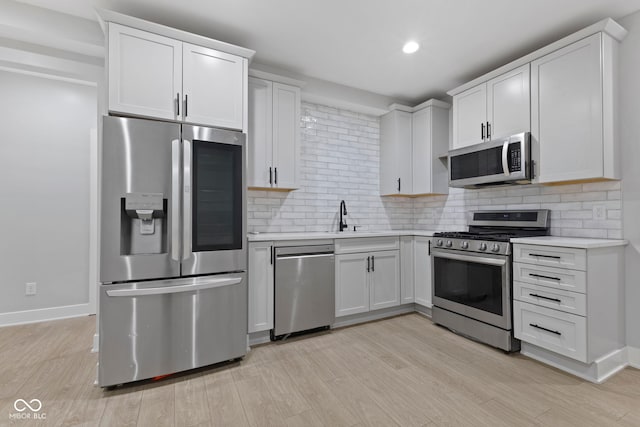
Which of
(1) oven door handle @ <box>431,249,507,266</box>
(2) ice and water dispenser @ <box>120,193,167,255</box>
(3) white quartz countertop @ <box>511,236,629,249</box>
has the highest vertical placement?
(2) ice and water dispenser @ <box>120,193,167,255</box>

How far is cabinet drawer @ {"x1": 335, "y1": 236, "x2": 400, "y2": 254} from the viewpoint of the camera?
3219 millimetres

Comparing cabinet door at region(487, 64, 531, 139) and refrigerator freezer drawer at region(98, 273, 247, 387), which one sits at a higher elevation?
cabinet door at region(487, 64, 531, 139)

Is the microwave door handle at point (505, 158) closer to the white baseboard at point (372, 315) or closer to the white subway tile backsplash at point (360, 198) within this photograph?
the white subway tile backsplash at point (360, 198)

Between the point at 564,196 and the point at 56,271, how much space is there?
213 inches

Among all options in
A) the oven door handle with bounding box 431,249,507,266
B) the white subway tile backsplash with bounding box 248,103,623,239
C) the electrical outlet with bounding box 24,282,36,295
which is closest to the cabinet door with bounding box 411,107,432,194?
the white subway tile backsplash with bounding box 248,103,623,239

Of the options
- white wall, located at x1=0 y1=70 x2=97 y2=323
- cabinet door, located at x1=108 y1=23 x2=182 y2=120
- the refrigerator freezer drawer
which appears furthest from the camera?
white wall, located at x1=0 y1=70 x2=97 y2=323

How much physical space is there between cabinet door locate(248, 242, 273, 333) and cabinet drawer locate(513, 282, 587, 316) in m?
2.13

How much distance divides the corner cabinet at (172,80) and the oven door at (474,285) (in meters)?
2.45

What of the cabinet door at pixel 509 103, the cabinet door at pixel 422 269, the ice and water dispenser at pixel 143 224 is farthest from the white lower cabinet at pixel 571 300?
the ice and water dispenser at pixel 143 224

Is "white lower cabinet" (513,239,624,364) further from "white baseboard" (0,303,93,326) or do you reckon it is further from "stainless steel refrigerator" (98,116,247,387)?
"white baseboard" (0,303,93,326)

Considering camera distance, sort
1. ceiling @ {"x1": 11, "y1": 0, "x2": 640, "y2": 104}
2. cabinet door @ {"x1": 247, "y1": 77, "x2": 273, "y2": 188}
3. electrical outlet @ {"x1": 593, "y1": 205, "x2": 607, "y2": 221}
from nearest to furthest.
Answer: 1. ceiling @ {"x1": 11, "y1": 0, "x2": 640, "y2": 104}
2. electrical outlet @ {"x1": 593, "y1": 205, "x2": 607, "y2": 221}
3. cabinet door @ {"x1": 247, "y1": 77, "x2": 273, "y2": 188}

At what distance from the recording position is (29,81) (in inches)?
137

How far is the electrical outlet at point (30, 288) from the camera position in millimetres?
3393

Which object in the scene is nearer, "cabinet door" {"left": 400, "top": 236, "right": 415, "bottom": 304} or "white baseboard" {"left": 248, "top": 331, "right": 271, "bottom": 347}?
"white baseboard" {"left": 248, "top": 331, "right": 271, "bottom": 347}
